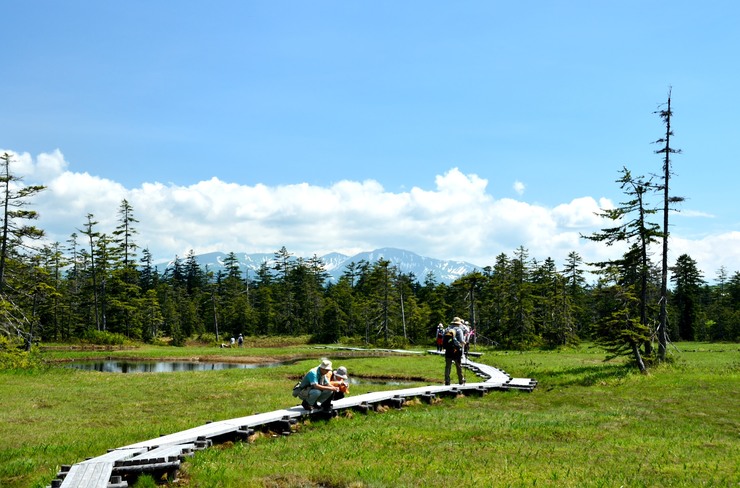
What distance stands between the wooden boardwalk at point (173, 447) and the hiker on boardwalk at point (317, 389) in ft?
0.90

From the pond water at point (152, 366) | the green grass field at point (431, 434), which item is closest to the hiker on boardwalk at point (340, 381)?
the green grass field at point (431, 434)

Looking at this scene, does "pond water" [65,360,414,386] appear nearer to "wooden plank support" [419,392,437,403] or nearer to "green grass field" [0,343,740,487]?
"green grass field" [0,343,740,487]

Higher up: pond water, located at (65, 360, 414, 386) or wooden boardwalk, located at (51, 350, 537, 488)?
wooden boardwalk, located at (51, 350, 537, 488)

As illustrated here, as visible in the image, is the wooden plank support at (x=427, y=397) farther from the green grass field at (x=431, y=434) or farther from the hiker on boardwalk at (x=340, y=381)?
the hiker on boardwalk at (x=340, y=381)

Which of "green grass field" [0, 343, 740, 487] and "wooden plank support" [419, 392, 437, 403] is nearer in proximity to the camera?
"green grass field" [0, 343, 740, 487]

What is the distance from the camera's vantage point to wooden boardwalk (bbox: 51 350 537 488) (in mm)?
8500

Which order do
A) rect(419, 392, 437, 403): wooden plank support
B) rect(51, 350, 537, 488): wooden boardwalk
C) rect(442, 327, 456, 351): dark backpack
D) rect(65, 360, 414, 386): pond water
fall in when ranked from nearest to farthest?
1. rect(51, 350, 537, 488): wooden boardwalk
2. rect(419, 392, 437, 403): wooden plank support
3. rect(442, 327, 456, 351): dark backpack
4. rect(65, 360, 414, 386): pond water

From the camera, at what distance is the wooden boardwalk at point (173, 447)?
8.50 meters

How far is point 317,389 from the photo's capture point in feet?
49.4

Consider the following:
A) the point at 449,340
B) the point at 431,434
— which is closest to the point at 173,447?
the point at 431,434

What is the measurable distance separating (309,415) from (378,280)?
195 feet

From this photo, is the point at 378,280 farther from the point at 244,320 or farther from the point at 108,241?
the point at 108,241

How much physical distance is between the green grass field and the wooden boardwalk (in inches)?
13.7

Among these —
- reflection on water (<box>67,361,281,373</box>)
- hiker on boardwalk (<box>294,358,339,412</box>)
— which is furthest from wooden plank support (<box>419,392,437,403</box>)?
reflection on water (<box>67,361,281,373</box>)
